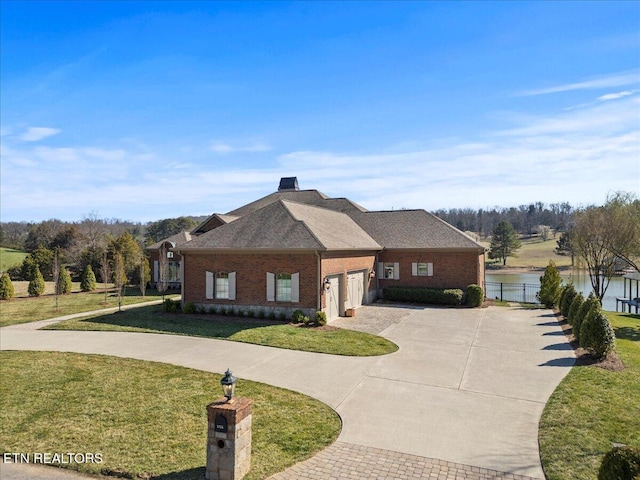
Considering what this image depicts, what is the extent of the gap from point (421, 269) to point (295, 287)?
10.4m

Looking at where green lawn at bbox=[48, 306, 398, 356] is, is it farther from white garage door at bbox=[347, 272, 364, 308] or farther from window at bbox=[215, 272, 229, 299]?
white garage door at bbox=[347, 272, 364, 308]

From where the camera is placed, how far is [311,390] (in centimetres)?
949

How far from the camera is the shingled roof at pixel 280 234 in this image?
59.7ft

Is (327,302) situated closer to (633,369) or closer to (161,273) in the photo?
(633,369)

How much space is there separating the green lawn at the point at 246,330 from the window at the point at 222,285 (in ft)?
3.58

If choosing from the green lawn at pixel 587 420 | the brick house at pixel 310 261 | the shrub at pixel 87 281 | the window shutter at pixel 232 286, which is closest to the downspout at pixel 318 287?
the brick house at pixel 310 261

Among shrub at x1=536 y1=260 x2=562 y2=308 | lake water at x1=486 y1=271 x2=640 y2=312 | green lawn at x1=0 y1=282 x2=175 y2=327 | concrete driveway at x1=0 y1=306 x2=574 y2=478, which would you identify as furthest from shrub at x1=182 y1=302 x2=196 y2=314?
→ lake water at x1=486 y1=271 x2=640 y2=312

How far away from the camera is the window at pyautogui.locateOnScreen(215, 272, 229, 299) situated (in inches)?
757

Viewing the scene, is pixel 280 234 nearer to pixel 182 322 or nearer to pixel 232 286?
pixel 232 286

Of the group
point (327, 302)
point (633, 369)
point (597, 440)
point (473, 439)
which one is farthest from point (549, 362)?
point (327, 302)

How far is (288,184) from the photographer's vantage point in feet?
123

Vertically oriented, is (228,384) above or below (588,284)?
above

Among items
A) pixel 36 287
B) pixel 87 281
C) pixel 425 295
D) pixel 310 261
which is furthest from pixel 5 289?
pixel 425 295

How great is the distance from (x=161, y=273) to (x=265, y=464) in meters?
26.0
